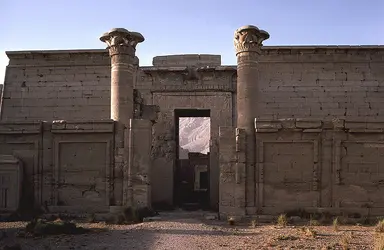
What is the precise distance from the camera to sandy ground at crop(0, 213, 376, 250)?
28.3 feet

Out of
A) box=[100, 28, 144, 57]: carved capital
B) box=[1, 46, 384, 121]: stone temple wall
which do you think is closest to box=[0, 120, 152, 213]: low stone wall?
box=[100, 28, 144, 57]: carved capital

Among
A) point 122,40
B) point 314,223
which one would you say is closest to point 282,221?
point 314,223

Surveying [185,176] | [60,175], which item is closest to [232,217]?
[60,175]

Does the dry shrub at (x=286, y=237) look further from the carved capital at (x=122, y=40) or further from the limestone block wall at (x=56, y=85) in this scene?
the limestone block wall at (x=56, y=85)

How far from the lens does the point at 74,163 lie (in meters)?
12.7

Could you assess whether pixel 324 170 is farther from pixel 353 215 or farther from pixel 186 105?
pixel 186 105

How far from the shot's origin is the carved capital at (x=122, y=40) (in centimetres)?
1292

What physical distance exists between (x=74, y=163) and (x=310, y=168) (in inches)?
248

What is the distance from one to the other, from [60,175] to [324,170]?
23.1ft

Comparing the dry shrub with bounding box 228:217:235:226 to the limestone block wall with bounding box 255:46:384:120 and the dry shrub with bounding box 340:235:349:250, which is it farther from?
the limestone block wall with bounding box 255:46:384:120

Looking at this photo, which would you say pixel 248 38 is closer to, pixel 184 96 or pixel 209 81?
pixel 209 81

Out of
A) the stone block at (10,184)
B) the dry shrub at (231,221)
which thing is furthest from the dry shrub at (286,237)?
the stone block at (10,184)

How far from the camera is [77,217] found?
12.2 metres

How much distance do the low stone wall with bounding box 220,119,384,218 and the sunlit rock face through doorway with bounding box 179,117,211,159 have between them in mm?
54145
